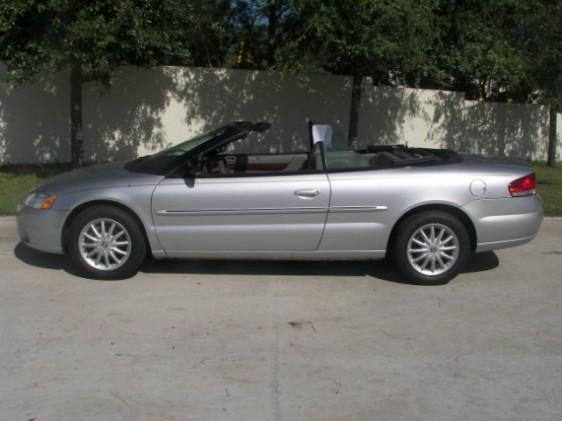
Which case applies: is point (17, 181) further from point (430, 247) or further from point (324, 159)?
point (430, 247)

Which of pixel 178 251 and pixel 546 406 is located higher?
pixel 178 251

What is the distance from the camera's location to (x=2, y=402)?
3885 mm

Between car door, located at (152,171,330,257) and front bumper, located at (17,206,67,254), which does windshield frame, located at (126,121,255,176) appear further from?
front bumper, located at (17,206,67,254)

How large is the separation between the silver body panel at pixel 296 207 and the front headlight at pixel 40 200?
7cm

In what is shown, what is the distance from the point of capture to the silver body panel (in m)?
5.97

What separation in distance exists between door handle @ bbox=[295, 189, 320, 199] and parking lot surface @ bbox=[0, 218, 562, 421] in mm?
812

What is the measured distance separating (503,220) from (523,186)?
379mm

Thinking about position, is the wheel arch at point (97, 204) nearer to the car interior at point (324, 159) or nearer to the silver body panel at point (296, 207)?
the silver body panel at point (296, 207)

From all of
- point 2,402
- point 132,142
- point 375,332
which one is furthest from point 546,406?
point 132,142

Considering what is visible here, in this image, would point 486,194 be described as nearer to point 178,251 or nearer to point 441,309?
point 441,309

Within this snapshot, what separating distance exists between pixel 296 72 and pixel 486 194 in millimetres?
5409

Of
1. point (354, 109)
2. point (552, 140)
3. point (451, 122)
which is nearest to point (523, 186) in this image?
point (354, 109)

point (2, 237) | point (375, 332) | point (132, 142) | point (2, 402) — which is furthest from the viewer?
point (132, 142)

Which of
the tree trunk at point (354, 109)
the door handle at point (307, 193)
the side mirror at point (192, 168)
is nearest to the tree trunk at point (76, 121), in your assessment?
the tree trunk at point (354, 109)
